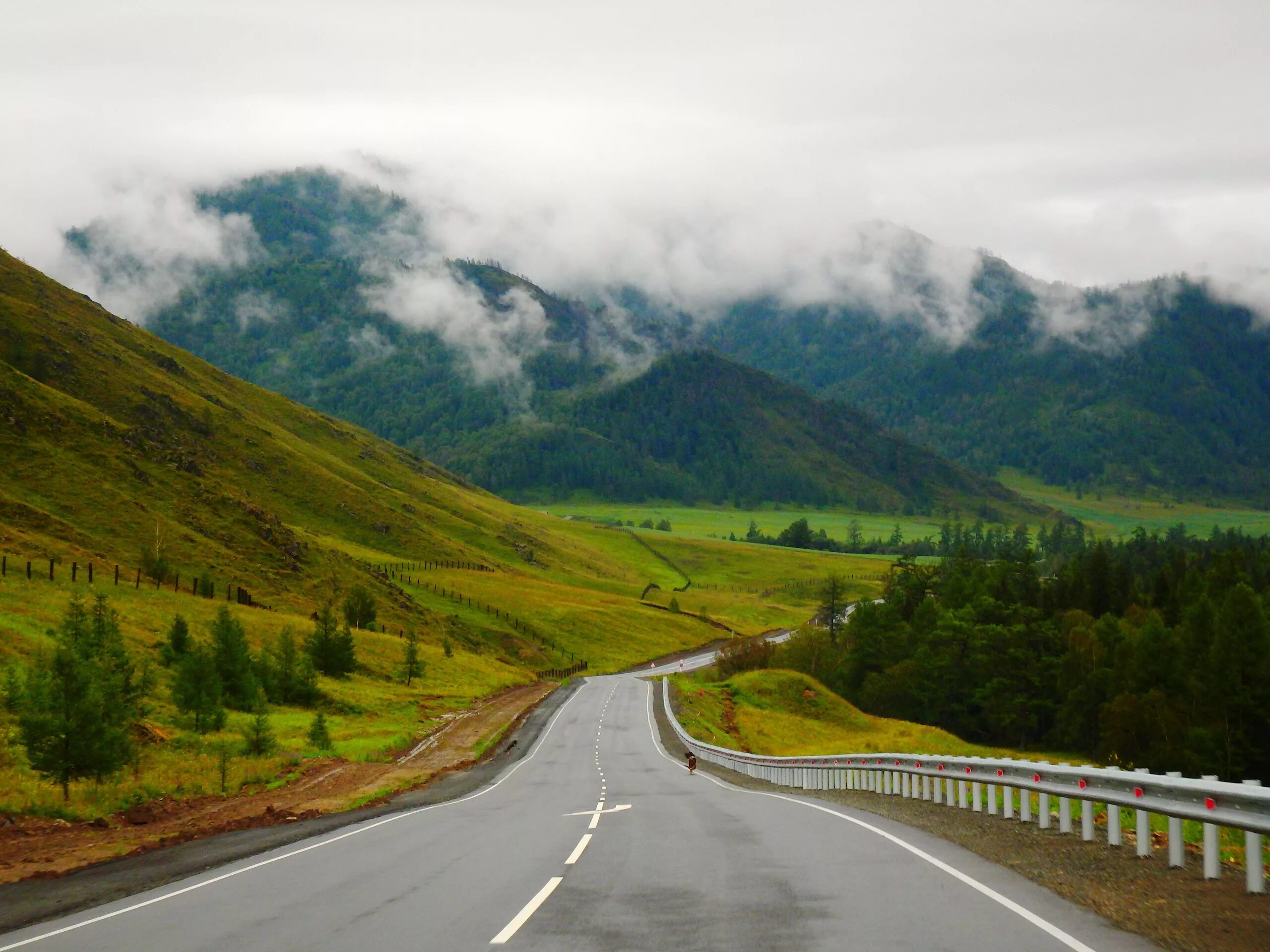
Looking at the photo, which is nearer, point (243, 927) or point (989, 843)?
point (243, 927)

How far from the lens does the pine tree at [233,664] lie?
4988cm

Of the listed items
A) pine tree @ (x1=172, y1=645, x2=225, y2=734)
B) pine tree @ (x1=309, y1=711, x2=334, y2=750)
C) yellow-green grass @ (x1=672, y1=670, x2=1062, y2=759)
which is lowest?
yellow-green grass @ (x1=672, y1=670, x2=1062, y2=759)

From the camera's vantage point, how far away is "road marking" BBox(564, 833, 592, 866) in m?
15.9

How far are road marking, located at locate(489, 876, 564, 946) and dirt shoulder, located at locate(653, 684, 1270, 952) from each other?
238 inches

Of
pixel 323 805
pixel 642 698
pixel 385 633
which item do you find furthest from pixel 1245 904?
pixel 385 633

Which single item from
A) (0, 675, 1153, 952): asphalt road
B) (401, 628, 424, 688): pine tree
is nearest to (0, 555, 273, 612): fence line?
(401, 628, 424, 688): pine tree

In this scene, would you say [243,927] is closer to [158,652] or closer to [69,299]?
[158,652]

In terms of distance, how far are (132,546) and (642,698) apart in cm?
4449

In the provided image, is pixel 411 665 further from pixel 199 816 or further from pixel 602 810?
pixel 602 810

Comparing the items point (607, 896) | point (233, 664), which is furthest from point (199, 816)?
point (233, 664)

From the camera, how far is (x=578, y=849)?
17.4 m

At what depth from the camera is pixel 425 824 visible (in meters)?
23.1

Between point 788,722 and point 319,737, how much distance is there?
48511 mm

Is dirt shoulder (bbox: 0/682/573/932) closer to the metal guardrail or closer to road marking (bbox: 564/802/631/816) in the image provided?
road marking (bbox: 564/802/631/816)
